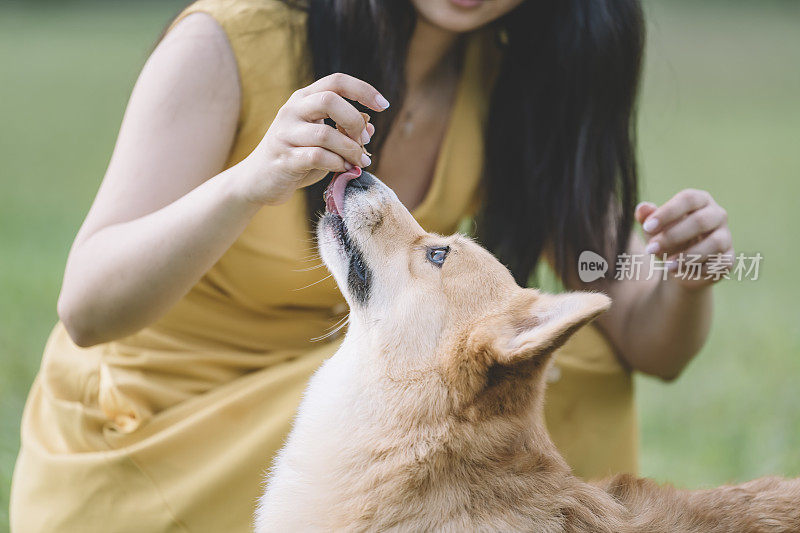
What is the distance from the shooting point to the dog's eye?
1.88 metres

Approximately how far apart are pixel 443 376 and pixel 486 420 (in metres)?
0.12

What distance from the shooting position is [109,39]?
1093 cm

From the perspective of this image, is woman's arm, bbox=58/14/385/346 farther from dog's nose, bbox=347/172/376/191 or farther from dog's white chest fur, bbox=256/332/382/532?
dog's white chest fur, bbox=256/332/382/532

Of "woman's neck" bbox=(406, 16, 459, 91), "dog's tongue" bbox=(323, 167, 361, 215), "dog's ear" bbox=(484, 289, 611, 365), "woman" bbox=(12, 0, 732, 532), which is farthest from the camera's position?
"woman's neck" bbox=(406, 16, 459, 91)

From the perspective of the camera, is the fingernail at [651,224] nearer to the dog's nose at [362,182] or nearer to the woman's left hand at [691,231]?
the woman's left hand at [691,231]

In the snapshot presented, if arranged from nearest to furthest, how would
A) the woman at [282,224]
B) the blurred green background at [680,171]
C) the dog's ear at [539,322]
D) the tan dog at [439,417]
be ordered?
the dog's ear at [539,322]
the tan dog at [439,417]
the woman at [282,224]
the blurred green background at [680,171]

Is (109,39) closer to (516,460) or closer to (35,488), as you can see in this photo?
(35,488)

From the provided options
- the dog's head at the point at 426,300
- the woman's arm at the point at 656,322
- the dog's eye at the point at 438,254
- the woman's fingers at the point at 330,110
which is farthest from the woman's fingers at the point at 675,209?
the woman's fingers at the point at 330,110

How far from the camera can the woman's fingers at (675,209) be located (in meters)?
2.12

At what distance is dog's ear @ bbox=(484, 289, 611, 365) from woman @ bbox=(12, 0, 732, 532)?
0.46m

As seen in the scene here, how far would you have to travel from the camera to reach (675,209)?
6.93ft

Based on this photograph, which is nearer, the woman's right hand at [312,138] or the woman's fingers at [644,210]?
the woman's right hand at [312,138]

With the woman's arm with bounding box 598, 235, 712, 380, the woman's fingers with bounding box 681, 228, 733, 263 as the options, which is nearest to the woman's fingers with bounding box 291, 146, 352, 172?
the woman's fingers with bounding box 681, 228, 733, 263

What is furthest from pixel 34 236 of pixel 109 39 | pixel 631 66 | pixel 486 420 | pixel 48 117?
pixel 109 39
